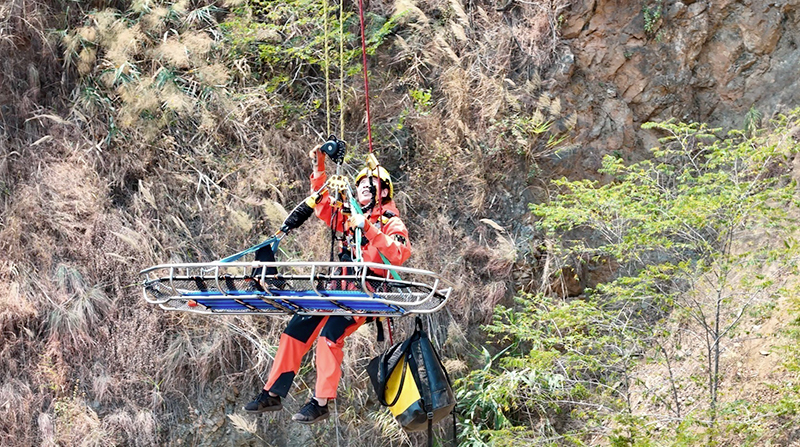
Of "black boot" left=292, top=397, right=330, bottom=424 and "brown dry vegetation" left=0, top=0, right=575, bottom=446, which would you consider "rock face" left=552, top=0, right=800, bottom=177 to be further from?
"black boot" left=292, top=397, right=330, bottom=424

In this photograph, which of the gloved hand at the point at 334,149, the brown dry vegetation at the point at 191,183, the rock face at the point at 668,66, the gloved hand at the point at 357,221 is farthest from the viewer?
the rock face at the point at 668,66

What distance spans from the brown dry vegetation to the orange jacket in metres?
2.87

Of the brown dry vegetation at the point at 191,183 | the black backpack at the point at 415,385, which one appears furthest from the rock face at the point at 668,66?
the black backpack at the point at 415,385

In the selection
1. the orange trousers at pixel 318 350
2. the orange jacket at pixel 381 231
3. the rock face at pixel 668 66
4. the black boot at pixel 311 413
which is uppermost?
the rock face at pixel 668 66

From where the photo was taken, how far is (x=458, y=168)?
36.6ft

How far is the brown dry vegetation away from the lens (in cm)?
1013

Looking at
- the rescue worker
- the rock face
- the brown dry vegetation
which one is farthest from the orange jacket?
the rock face

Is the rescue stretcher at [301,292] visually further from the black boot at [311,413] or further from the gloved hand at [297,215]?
the black boot at [311,413]

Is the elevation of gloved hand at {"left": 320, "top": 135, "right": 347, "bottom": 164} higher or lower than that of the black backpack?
higher

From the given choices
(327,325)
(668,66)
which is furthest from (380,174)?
(668,66)

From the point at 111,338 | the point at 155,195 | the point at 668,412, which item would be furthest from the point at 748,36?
the point at 111,338

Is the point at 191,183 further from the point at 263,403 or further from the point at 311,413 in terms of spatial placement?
the point at 311,413

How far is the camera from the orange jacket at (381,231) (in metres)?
6.95

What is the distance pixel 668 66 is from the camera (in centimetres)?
1124
